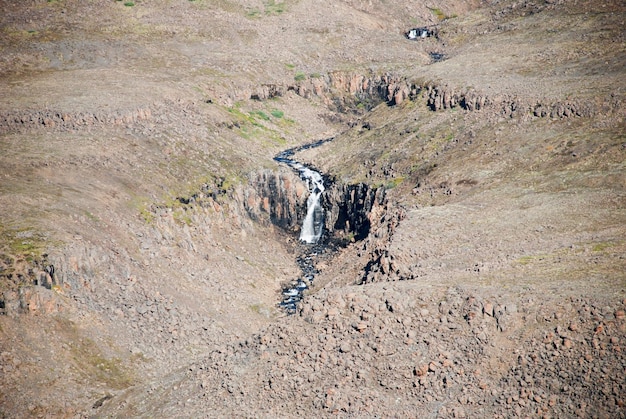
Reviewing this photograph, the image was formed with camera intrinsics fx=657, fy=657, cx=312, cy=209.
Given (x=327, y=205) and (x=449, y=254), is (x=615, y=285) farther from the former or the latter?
(x=327, y=205)

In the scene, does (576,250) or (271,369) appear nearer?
(271,369)

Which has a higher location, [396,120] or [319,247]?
[396,120]

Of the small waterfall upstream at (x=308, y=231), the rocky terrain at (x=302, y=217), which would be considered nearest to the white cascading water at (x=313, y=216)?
the small waterfall upstream at (x=308, y=231)

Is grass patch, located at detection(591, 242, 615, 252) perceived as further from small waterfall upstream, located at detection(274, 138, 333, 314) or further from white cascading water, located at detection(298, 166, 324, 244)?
white cascading water, located at detection(298, 166, 324, 244)

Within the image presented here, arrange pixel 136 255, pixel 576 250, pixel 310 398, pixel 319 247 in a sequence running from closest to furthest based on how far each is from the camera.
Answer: pixel 310 398 → pixel 576 250 → pixel 136 255 → pixel 319 247

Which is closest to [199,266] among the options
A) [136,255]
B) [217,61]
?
[136,255]

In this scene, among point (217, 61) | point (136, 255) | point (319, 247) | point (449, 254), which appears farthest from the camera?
point (217, 61)

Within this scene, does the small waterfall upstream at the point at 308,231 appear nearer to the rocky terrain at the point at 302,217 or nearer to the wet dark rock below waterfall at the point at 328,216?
the wet dark rock below waterfall at the point at 328,216
